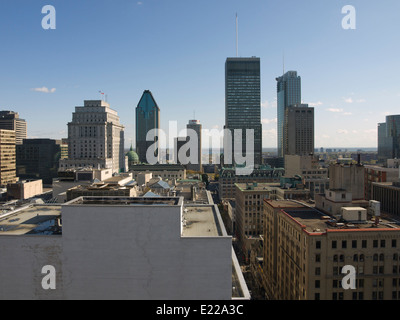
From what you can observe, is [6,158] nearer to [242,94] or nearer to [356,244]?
[242,94]

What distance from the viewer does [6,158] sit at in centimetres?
13600

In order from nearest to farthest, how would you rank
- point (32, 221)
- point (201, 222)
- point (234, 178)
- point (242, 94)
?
1. point (201, 222)
2. point (32, 221)
3. point (234, 178)
4. point (242, 94)

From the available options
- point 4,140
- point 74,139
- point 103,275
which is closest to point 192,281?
point 103,275

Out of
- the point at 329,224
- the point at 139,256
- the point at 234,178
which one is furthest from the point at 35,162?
the point at 329,224

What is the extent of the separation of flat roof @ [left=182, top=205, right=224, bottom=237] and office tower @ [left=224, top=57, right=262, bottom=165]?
516 ft

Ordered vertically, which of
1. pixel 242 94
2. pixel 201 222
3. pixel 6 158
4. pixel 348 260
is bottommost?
pixel 348 260

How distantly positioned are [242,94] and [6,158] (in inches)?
5108

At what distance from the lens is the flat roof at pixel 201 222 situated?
86.3ft

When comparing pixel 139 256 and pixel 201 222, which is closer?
pixel 139 256

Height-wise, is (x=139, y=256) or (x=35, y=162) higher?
(x=35, y=162)

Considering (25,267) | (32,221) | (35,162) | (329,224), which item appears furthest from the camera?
(35,162)

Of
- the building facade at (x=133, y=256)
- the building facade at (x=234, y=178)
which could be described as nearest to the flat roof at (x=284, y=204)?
the building facade at (x=133, y=256)

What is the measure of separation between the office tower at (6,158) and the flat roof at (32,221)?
11571cm
